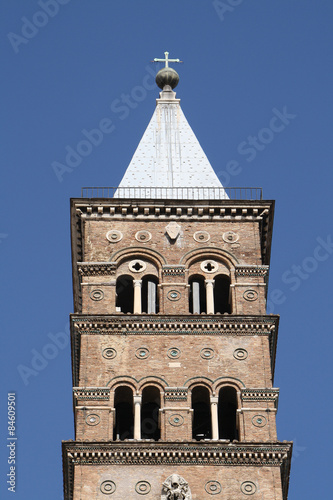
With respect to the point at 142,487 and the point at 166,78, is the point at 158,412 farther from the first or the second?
the point at 166,78

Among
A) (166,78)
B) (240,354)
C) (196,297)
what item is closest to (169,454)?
(240,354)

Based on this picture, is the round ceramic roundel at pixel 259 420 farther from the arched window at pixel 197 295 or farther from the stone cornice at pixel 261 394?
the arched window at pixel 197 295

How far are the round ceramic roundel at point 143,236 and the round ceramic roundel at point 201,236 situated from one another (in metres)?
1.50

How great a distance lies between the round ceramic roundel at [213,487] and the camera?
47.4m

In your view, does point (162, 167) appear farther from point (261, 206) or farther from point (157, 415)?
point (157, 415)

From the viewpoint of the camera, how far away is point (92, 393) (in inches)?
1956

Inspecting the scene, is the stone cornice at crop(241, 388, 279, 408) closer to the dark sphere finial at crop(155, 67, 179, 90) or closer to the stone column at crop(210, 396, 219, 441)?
the stone column at crop(210, 396, 219, 441)

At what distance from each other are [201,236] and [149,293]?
2.90 meters

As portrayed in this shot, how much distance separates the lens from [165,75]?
209 feet

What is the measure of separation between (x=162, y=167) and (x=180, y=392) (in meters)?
11.8

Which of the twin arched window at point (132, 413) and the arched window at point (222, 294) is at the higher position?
the arched window at point (222, 294)

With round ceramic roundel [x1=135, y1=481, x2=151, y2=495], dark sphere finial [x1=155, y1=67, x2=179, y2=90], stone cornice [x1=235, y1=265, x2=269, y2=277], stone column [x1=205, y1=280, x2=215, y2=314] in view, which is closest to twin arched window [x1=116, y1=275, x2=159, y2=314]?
stone column [x1=205, y1=280, x2=215, y2=314]

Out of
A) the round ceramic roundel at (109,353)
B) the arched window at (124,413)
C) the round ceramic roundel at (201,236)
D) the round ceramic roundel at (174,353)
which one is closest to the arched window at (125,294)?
the round ceramic roundel at (201,236)

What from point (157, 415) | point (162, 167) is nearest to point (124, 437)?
point (157, 415)
